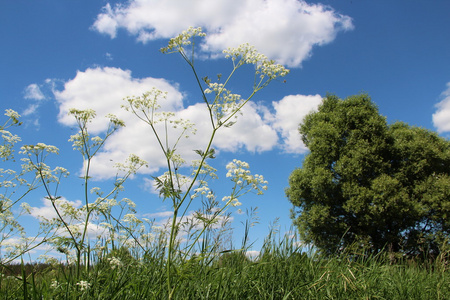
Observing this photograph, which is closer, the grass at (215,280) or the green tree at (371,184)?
the grass at (215,280)

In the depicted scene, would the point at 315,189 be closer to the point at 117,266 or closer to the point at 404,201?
the point at 404,201

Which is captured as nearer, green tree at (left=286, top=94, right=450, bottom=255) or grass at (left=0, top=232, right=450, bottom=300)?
grass at (left=0, top=232, right=450, bottom=300)

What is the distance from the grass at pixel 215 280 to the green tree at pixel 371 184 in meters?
12.7

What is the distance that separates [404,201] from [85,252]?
1758cm

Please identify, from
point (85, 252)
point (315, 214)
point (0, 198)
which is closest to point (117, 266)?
point (85, 252)

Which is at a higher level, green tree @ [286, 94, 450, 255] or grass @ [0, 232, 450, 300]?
green tree @ [286, 94, 450, 255]

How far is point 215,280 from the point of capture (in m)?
3.60

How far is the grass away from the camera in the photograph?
3.11 meters

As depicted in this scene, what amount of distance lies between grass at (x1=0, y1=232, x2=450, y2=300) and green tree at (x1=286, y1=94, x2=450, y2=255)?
12708mm

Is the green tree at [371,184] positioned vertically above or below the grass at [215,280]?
above

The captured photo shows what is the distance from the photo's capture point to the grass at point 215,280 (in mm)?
3105

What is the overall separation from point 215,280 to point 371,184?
1689 centimetres

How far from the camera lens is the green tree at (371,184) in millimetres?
17516

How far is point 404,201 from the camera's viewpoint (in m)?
17.1
